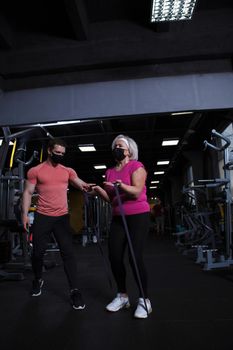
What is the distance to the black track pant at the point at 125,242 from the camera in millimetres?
2213

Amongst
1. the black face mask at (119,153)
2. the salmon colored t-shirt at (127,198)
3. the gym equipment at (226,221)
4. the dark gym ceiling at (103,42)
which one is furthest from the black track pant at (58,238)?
the dark gym ceiling at (103,42)

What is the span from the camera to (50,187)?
8.70 feet

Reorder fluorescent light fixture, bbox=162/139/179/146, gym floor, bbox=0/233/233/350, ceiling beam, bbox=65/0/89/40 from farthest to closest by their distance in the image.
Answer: fluorescent light fixture, bbox=162/139/179/146, ceiling beam, bbox=65/0/89/40, gym floor, bbox=0/233/233/350

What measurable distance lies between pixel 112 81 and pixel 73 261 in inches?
156

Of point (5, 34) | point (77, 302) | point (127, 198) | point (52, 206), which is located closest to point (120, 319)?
point (77, 302)

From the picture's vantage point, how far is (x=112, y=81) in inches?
224

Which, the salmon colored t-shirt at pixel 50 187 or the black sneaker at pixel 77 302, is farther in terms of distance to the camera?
the salmon colored t-shirt at pixel 50 187

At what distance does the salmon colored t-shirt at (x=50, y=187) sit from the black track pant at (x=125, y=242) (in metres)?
0.57

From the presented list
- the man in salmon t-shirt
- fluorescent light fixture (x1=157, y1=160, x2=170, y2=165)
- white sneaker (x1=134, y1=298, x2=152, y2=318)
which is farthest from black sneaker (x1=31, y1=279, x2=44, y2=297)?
fluorescent light fixture (x1=157, y1=160, x2=170, y2=165)

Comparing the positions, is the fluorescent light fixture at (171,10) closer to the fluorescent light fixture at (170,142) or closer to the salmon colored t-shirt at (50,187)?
the salmon colored t-shirt at (50,187)

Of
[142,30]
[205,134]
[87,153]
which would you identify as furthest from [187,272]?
[87,153]

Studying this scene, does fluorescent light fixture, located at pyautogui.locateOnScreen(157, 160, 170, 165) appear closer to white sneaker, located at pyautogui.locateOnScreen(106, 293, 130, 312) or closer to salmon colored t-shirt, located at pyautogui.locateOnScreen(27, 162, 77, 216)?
salmon colored t-shirt, located at pyautogui.locateOnScreen(27, 162, 77, 216)

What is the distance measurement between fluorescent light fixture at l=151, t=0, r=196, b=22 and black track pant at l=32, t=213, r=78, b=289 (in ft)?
11.0

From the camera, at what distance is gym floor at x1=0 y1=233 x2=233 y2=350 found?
1.73m
